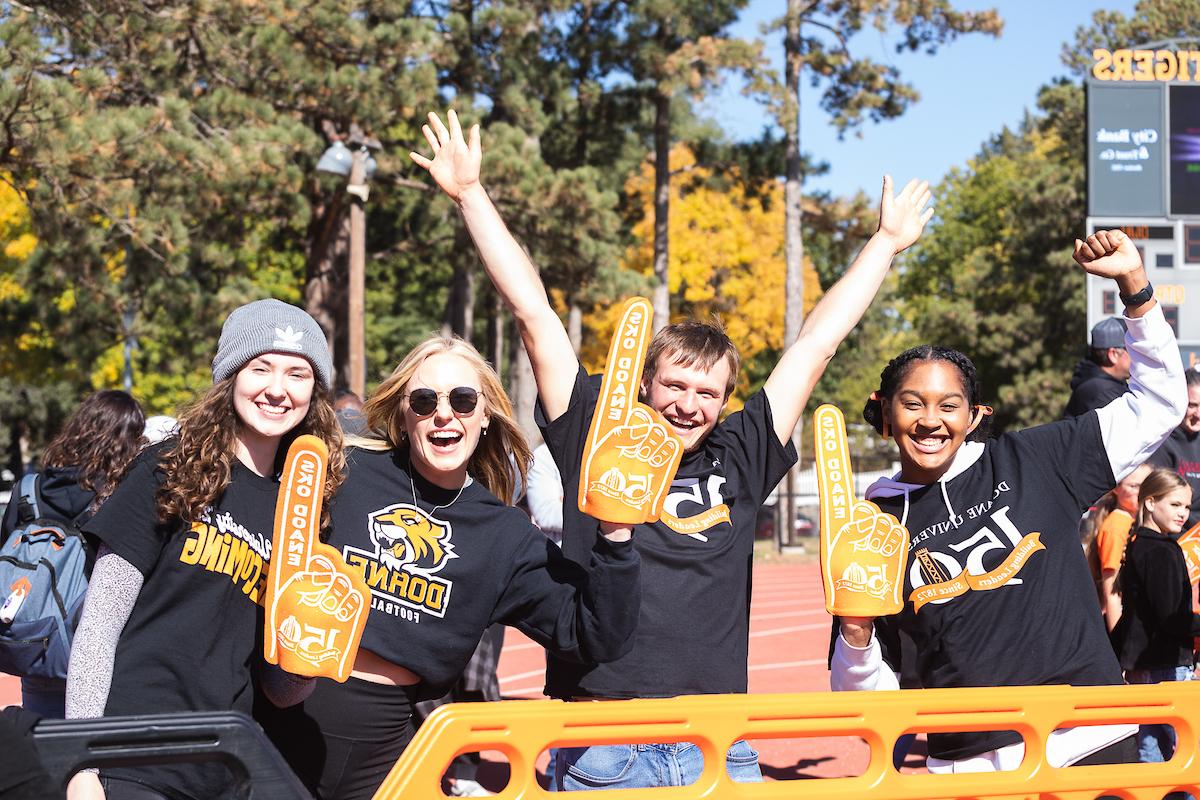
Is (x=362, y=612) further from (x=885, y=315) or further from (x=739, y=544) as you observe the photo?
(x=885, y=315)

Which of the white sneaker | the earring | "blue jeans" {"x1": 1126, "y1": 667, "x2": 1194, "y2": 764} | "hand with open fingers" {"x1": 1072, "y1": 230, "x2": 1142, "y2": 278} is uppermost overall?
"hand with open fingers" {"x1": 1072, "y1": 230, "x2": 1142, "y2": 278}

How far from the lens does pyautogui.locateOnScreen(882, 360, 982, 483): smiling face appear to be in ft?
9.64

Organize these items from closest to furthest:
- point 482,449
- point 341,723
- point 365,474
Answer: point 341,723 < point 365,474 < point 482,449

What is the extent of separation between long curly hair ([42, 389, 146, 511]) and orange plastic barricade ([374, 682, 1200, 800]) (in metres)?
2.29

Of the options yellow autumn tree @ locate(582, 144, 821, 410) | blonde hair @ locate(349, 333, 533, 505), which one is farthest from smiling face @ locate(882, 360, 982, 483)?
yellow autumn tree @ locate(582, 144, 821, 410)

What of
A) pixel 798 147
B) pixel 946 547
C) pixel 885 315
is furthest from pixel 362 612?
pixel 885 315

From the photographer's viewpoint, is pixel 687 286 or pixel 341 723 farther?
pixel 687 286

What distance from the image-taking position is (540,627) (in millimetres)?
2701

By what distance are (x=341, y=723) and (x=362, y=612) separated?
1.49 feet

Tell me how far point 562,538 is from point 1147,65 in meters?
14.2

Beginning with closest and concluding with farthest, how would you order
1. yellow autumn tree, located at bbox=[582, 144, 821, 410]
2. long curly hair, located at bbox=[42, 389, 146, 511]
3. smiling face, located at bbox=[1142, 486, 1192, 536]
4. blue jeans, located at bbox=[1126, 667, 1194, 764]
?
long curly hair, located at bbox=[42, 389, 146, 511], blue jeans, located at bbox=[1126, 667, 1194, 764], smiling face, located at bbox=[1142, 486, 1192, 536], yellow autumn tree, located at bbox=[582, 144, 821, 410]

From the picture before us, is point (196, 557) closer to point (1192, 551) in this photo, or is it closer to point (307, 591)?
point (307, 591)

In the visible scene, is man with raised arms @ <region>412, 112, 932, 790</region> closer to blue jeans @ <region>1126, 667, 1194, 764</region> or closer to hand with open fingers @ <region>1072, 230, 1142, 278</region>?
hand with open fingers @ <region>1072, 230, 1142, 278</region>

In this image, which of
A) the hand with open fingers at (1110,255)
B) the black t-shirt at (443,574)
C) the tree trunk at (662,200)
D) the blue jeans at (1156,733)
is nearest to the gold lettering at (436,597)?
the black t-shirt at (443,574)
